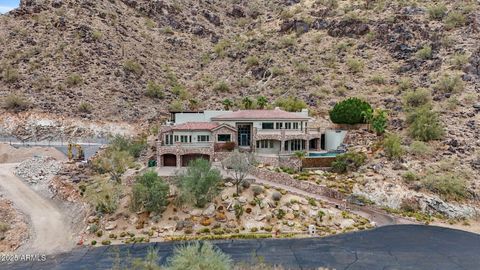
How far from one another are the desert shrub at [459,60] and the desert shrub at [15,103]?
72.8 meters

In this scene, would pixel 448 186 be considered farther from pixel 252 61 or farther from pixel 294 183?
pixel 252 61

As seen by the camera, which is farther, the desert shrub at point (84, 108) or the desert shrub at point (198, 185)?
the desert shrub at point (84, 108)

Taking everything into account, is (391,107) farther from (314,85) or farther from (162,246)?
(162,246)

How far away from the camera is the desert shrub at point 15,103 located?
6781 cm

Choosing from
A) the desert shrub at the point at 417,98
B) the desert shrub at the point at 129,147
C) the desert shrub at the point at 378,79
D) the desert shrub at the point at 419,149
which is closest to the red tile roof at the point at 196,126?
the desert shrub at the point at 129,147

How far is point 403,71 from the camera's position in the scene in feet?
240

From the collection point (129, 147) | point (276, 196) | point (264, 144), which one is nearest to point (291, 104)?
point (264, 144)

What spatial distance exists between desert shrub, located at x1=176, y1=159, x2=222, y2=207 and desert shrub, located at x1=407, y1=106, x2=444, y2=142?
28235 millimetres

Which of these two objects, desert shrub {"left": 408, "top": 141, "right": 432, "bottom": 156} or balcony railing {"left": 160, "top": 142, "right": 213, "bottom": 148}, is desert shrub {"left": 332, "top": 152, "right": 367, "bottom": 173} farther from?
balcony railing {"left": 160, "top": 142, "right": 213, "bottom": 148}

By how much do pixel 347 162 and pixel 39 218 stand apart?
33.9m

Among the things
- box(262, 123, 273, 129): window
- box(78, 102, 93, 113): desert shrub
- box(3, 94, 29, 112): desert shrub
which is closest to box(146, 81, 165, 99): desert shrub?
box(78, 102, 93, 113): desert shrub

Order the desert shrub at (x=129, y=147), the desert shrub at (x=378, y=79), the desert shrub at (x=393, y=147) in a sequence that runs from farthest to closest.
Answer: the desert shrub at (x=378, y=79) → the desert shrub at (x=129, y=147) → the desert shrub at (x=393, y=147)

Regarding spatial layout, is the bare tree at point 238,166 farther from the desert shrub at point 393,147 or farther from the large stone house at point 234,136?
the desert shrub at point 393,147

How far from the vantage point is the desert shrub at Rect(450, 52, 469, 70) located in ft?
216
